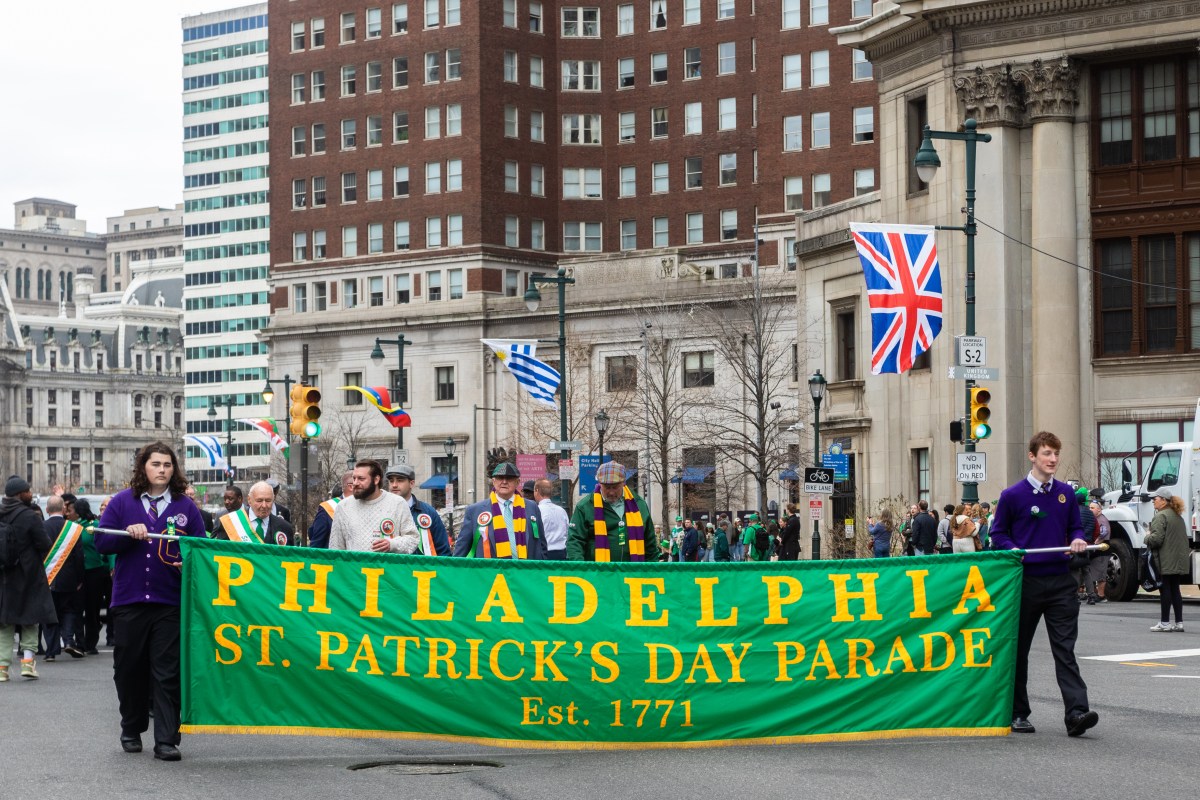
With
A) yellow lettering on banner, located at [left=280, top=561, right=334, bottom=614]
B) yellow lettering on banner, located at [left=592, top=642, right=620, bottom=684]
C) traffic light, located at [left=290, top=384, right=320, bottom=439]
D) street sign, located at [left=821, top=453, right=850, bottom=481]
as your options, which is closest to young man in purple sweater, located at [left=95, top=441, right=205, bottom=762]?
yellow lettering on banner, located at [left=280, top=561, right=334, bottom=614]

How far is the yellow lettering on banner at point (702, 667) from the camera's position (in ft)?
39.0

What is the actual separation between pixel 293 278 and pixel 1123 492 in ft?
220

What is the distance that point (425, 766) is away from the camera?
11531 millimetres

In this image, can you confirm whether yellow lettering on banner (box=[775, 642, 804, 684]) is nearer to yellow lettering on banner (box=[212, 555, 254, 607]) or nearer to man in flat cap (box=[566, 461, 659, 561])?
man in flat cap (box=[566, 461, 659, 561])

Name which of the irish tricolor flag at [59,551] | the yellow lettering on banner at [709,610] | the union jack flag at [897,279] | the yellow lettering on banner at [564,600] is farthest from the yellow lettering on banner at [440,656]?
the union jack flag at [897,279]

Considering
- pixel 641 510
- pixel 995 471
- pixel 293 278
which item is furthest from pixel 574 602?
pixel 293 278

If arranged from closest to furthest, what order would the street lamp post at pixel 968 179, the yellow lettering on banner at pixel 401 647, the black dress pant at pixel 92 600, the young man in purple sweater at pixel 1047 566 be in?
the yellow lettering on banner at pixel 401 647 → the young man in purple sweater at pixel 1047 566 → the black dress pant at pixel 92 600 → the street lamp post at pixel 968 179

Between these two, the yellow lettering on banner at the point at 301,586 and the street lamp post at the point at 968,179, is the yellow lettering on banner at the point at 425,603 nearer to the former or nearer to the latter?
the yellow lettering on banner at the point at 301,586

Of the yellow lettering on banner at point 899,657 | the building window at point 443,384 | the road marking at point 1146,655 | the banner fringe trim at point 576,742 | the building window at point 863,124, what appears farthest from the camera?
the building window at point 443,384

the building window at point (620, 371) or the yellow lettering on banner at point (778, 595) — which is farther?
the building window at point (620, 371)

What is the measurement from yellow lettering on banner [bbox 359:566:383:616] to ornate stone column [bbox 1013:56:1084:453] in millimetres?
33290

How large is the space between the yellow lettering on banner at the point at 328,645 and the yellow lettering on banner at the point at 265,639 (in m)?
Result: 0.27

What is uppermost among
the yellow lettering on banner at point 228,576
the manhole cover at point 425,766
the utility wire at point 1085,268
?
the utility wire at point 1085,268

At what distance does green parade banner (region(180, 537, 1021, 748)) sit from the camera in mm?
11688
